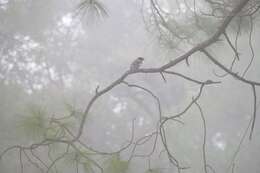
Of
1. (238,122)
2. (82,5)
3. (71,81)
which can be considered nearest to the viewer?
(82,5)

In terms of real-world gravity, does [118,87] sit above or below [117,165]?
above

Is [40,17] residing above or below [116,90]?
above

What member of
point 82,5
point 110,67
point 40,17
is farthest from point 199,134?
point 82,5

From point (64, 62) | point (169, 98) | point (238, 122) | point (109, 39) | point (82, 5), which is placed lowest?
point (82, 5)

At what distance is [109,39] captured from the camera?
2646mm

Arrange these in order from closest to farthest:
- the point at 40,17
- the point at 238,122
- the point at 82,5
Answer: the point at 82,5 < the point at 40,17 < the point at 238,122

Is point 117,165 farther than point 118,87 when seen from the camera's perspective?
No

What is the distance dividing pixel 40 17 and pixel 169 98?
95 centimetres

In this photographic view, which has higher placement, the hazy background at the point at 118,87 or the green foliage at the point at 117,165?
the hazy background at the point at 118,87

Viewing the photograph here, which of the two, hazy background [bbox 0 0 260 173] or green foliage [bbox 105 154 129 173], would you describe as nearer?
green foliage [bbox 105 154 129 173]

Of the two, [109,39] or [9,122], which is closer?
[9,122]

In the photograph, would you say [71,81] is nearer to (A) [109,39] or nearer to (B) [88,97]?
(B) [88,97]

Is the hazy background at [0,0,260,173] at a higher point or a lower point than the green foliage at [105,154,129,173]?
higher

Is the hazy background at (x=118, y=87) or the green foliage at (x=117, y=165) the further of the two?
the hazy background at (x=118, y=87)
